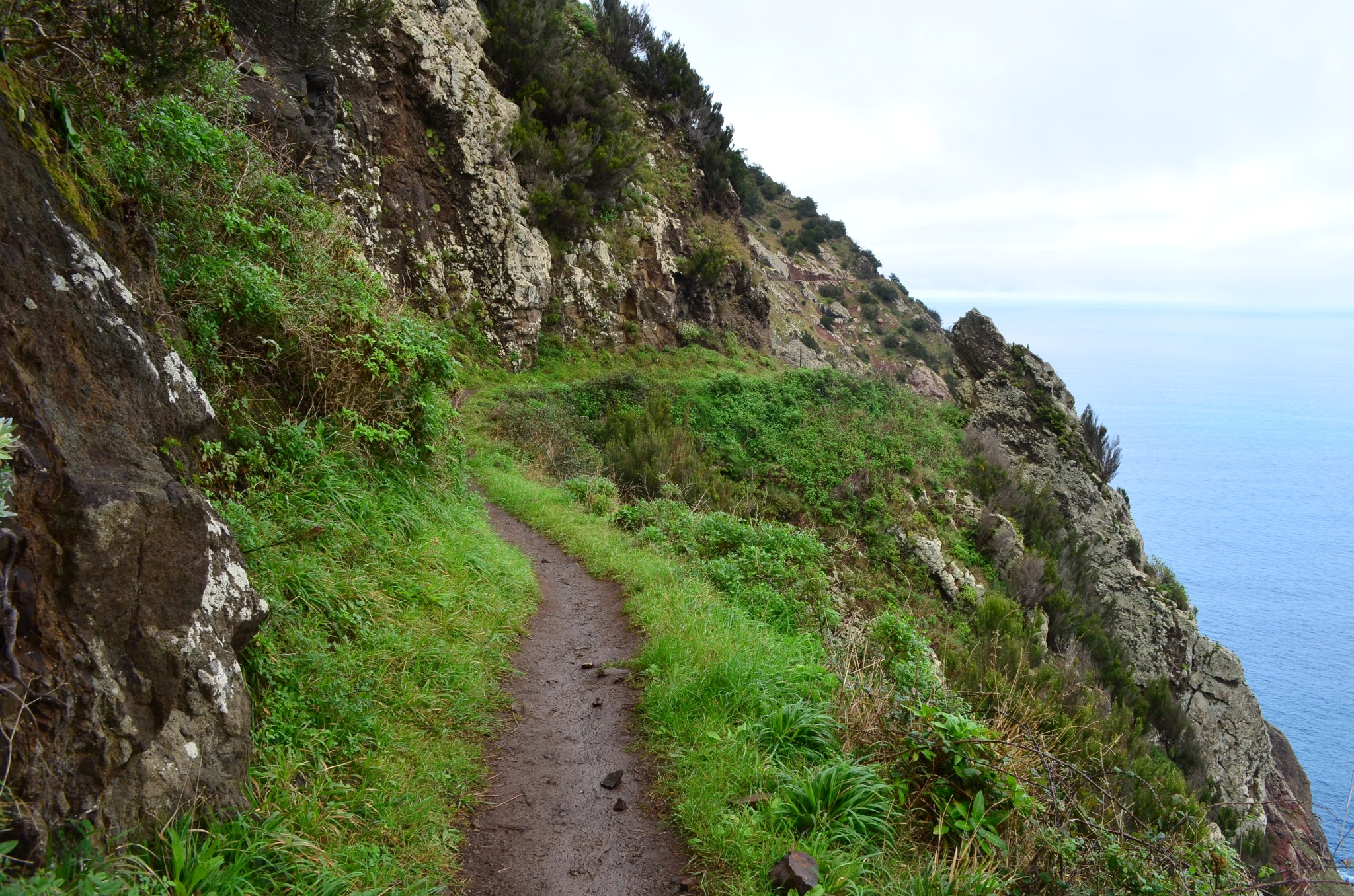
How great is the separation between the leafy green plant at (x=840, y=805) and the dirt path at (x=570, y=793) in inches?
25.3

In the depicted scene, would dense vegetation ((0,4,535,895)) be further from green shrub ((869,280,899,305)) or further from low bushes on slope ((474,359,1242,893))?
green shrub ((869,280,899,305))

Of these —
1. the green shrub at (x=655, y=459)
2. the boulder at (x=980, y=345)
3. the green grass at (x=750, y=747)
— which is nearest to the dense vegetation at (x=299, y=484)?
the green grass at (x=750, y=747)

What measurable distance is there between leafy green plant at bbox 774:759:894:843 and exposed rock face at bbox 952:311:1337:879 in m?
12.2

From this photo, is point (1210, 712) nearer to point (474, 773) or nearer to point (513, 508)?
point (513, 508)

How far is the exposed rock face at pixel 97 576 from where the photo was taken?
2.38 metres

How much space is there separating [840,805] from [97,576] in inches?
142

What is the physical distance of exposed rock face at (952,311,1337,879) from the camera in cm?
1528

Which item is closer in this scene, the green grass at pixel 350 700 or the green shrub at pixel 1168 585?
the green grass at pixel 350 700

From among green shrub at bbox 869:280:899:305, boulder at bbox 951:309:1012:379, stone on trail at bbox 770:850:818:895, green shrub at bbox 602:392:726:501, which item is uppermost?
green shrub at bbox 869:280:899:305

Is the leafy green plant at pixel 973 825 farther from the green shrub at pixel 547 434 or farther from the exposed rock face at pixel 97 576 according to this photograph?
the green shrub at pixel 547 434

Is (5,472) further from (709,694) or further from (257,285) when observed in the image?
(709,694)

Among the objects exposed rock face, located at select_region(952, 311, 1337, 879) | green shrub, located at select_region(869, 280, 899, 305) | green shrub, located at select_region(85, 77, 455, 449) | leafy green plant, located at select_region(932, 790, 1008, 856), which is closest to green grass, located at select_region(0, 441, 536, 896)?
green shrub, located at select_region(85, 77, 455, 449)

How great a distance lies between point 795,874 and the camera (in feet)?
Answer: 10.6

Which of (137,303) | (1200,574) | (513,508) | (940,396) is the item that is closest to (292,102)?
(513,508)
